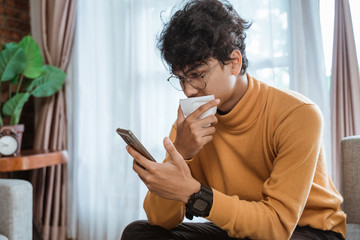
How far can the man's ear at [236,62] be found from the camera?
1.15 meters

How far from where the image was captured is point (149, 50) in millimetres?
2490

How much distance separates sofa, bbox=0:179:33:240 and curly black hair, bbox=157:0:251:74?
938 millimetres

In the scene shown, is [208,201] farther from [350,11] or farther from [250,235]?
[350,11]

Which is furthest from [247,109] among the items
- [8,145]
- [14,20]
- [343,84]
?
[14,20]

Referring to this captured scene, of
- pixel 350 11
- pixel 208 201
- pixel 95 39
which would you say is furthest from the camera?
pixel 95 39

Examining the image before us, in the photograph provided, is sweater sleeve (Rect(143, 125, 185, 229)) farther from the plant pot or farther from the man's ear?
the plant pot

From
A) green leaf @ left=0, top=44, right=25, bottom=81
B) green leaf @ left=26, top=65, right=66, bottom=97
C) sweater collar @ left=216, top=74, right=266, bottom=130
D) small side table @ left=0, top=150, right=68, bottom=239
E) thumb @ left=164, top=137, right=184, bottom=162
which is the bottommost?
small side table @ left=0, top=150, right=68, bottom=239

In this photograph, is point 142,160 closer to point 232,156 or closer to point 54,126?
point 232,156

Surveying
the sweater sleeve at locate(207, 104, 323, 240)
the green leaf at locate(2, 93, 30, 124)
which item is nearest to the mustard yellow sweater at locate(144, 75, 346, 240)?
the sweater sleeve at locate(207, 104, 323, 240)

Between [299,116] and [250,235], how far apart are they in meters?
0.38

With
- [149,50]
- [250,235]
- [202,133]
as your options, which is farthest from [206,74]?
[149,50]

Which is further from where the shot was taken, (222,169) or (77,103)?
(77,103)

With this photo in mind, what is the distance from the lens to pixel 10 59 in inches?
92.0

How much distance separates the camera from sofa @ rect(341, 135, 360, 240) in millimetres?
1410
